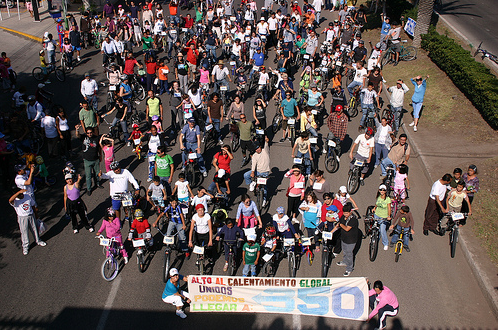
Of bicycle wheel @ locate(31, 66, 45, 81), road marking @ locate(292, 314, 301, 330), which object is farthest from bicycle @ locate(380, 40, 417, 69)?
road marking @ locate(292, 314, 301, 330)

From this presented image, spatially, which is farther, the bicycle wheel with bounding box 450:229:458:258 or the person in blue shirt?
the person in blue shirt

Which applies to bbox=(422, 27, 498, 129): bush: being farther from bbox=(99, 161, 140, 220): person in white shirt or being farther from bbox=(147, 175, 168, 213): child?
bbox=(99, 161, 140, 220): person in white shirt

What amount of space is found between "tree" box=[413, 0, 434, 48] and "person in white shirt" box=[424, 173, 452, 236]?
14.4 meters

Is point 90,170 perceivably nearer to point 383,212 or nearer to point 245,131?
point 245,131

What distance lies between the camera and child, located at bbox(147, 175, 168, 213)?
Answer: 13.1 metres

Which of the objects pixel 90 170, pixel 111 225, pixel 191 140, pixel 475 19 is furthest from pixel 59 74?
pixel 475 19

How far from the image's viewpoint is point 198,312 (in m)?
10.7

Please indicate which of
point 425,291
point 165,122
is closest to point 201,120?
point 165,122

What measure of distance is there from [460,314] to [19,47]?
2865cm

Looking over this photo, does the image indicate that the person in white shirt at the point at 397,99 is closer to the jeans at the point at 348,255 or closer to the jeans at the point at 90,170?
the jeans at the point at 348,255

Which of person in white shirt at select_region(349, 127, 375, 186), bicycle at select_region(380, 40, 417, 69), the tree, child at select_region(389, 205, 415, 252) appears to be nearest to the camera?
child at select_region(389, 205, 415, 252)

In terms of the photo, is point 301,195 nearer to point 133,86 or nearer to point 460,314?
point 460,314

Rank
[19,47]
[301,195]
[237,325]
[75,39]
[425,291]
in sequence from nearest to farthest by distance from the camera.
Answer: [237,325], [425,291], [301,195], [75,39], [19,47]

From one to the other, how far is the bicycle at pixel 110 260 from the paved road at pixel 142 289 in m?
0.20
